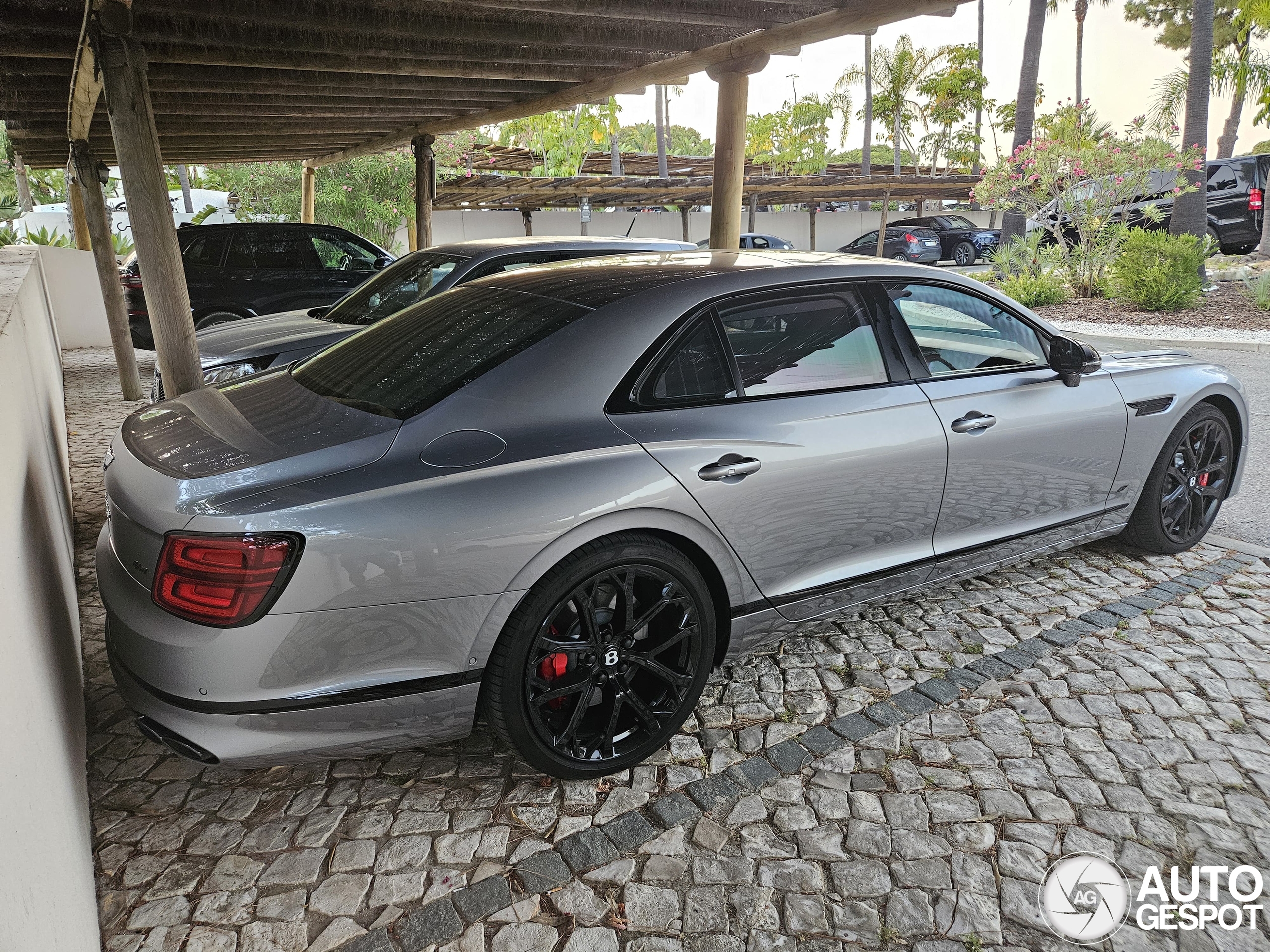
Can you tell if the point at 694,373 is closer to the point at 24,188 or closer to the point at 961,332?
the point at 961,332

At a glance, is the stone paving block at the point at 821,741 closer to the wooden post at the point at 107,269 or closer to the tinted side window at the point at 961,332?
the tinted side window at the point at 961,332

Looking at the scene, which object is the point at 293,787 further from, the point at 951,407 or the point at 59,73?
the point at 59,73

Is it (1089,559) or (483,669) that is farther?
(1089,559)

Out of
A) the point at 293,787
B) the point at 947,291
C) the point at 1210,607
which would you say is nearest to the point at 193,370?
the point at 293,787

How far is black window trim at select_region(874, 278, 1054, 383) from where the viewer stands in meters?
3.27

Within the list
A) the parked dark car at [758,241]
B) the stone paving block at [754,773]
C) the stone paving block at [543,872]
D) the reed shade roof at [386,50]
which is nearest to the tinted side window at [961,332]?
the stone paving block at [754,773]

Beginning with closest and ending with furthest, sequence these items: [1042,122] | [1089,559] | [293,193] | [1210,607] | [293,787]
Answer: [293,787] < [1210,607] < [1089,559] < [1042,122] < [293,193]

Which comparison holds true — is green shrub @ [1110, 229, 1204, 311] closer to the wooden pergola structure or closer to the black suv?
the wooden pergola structure

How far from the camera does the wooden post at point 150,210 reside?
5062mm

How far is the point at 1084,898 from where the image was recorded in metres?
2.23

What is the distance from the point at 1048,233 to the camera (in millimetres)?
19250

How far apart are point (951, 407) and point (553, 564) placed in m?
1.76

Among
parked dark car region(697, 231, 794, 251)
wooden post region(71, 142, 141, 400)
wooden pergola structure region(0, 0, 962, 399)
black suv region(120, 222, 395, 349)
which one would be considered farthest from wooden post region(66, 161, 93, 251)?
parked dark car region(697, 231, 794, 251)

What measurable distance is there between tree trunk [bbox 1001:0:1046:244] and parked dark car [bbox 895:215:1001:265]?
512 cm
